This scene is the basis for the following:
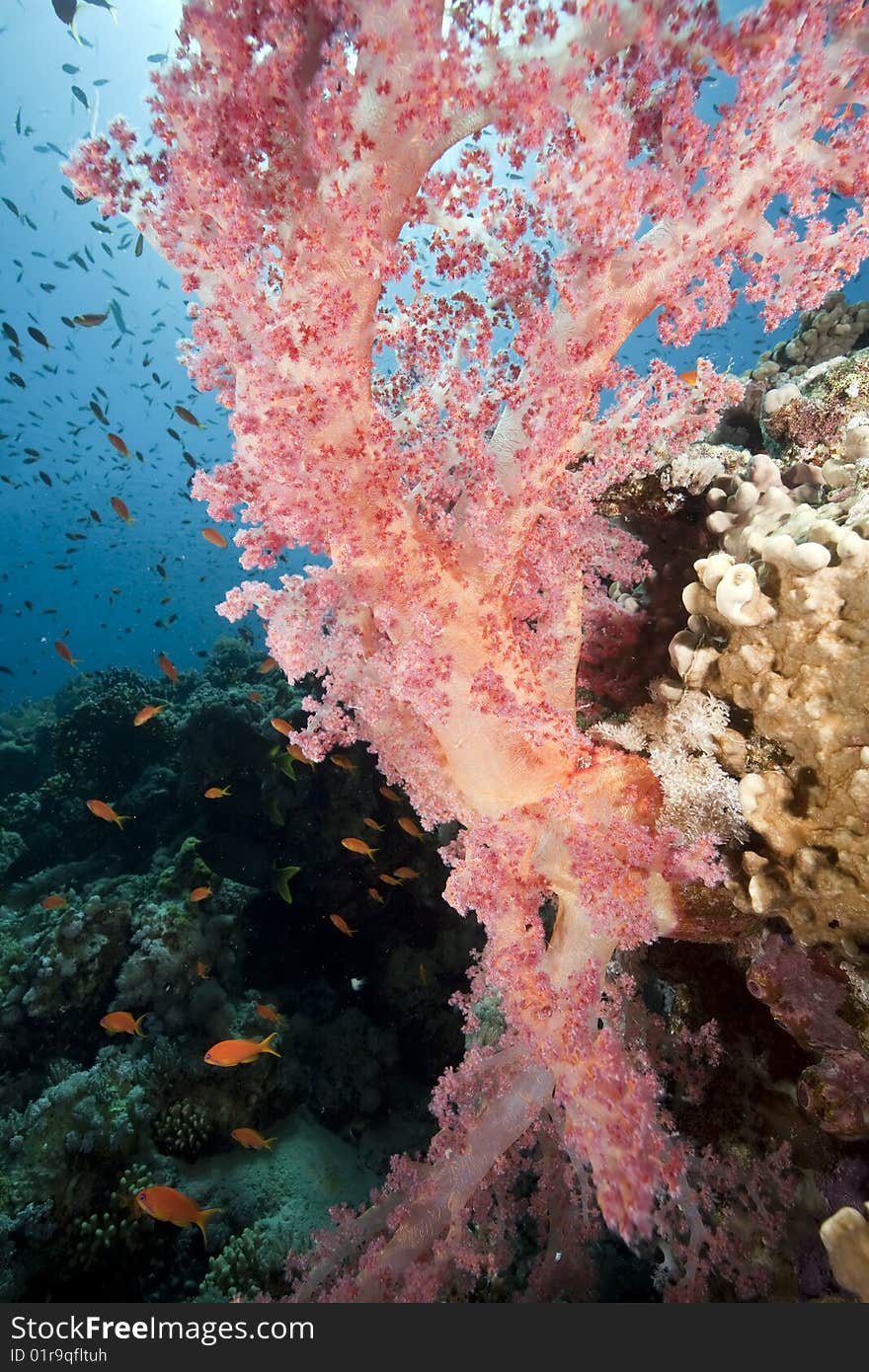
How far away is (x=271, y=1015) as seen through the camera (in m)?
7.03

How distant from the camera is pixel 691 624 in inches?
110

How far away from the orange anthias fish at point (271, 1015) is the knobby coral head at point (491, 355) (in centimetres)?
426

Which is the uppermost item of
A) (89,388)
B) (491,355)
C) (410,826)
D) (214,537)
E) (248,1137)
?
(89,388)

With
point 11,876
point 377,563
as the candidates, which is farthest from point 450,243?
point 11,876

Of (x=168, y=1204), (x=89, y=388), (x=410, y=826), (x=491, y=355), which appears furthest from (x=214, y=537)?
(x=89, y=388)

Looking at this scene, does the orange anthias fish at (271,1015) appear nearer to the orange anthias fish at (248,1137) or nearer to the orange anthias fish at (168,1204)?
the orange anthias fish at (248,1137)

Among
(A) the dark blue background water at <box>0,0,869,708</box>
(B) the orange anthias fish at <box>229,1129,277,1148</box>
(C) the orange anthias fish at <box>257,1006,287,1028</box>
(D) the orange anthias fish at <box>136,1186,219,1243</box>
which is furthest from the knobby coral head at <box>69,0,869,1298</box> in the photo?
(C) the orange anthias fish at <box>257,1006,287,1028</box>

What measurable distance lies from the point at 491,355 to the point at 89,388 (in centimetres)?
9468

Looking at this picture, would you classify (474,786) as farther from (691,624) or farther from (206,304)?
(206,304)

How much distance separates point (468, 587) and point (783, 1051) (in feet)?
9.87

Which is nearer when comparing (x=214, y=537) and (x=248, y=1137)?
(x=248, y=1137)

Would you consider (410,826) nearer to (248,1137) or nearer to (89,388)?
(248,1137)

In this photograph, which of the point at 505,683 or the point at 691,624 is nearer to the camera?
the point at 505,683

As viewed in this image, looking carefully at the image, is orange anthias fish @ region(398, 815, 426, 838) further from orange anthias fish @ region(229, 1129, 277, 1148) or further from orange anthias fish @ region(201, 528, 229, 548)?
orange anthias fish @ region(201, 528, 229, 548)
